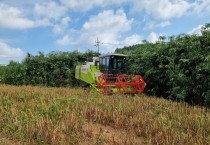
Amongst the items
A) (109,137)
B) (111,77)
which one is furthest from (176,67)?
(109,137)

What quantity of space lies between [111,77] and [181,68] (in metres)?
4.29

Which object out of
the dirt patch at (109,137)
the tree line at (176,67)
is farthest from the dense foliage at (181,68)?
the dirt patch at (109,137)

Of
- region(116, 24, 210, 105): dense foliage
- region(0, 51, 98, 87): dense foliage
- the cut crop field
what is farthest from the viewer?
region(0, 51, 98, 87): dense foliage

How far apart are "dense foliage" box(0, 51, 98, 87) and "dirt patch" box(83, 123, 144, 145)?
57.1ft

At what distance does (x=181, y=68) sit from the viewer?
1214 centimetres

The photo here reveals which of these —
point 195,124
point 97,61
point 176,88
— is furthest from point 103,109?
point 97,61

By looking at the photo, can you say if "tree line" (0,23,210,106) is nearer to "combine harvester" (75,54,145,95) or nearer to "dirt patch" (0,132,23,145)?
"combine harvester" (75,54,145,95)

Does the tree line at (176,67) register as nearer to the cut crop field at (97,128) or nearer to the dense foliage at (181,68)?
the dense foliage at (181,68)

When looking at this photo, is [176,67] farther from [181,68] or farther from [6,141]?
[6,141]

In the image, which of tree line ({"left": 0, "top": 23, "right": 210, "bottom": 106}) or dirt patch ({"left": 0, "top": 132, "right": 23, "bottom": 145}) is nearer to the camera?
dirt patch ({"left": 0, "top": 132, "right": 23, "bottom": 145})

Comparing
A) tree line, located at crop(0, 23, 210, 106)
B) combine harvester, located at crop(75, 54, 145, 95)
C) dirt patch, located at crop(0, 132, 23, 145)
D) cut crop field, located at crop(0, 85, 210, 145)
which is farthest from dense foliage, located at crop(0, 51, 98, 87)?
dirt patch, located at crop(0, 132, 23, 145)

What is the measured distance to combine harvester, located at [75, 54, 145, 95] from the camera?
14484 mm

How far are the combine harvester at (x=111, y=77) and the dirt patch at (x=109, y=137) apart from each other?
7911 millimetres

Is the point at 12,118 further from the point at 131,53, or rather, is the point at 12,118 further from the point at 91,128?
the point at 131,53
